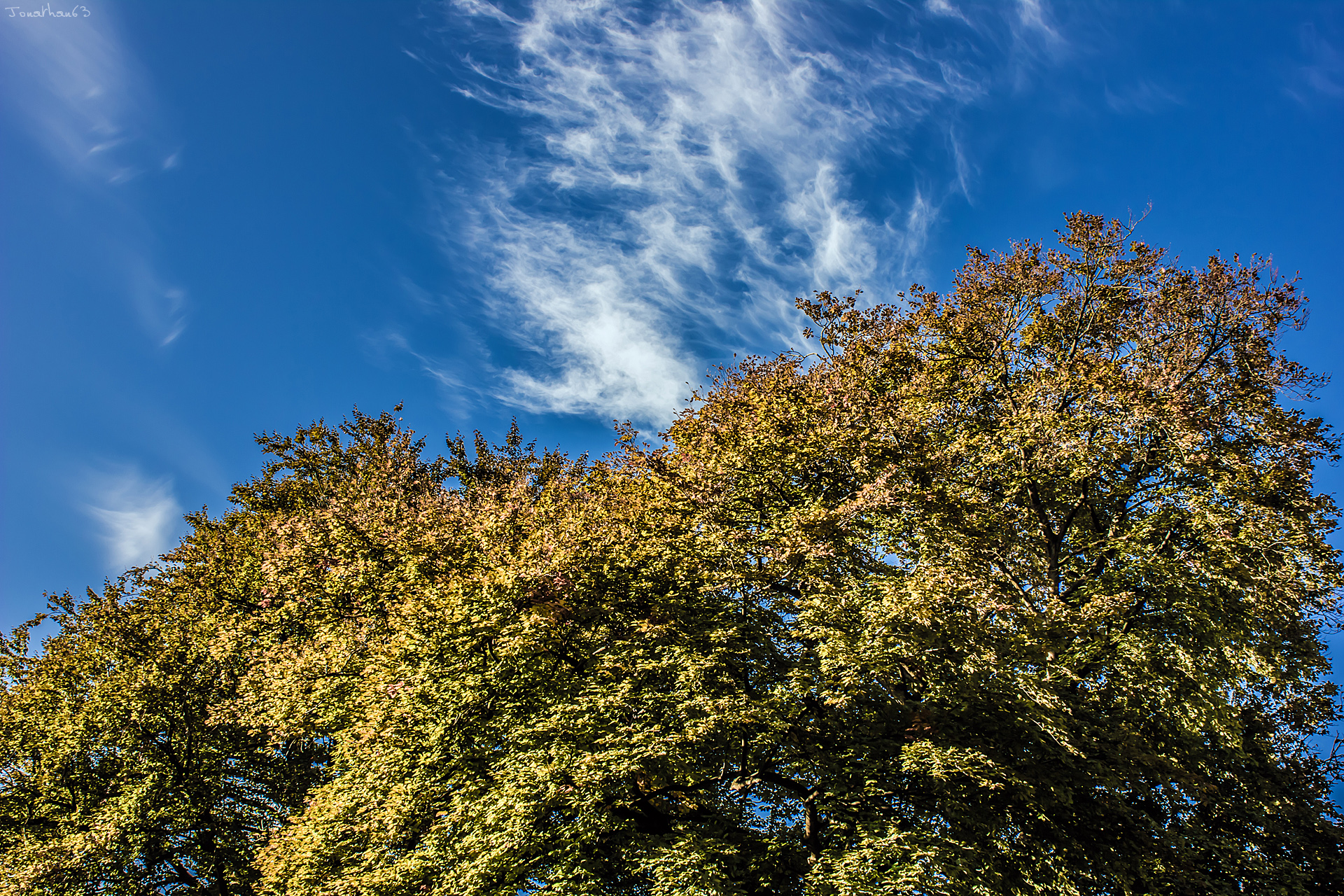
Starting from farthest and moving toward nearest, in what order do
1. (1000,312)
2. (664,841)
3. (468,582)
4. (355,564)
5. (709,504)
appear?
(1000,312) → (355,564) → (709,504) → (468,582) → (664,841)

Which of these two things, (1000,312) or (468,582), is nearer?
(468,582)

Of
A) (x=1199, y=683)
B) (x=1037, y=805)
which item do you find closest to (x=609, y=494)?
(x=1037, y=805)

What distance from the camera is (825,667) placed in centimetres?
1512

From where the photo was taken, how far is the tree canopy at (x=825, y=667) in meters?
14.9

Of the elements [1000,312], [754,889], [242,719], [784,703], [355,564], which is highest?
[1000,312]

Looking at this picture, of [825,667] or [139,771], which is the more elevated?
[139,771]

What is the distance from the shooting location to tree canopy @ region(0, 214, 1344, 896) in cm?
1485

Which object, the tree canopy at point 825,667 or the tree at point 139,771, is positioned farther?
the tree at point 139,771

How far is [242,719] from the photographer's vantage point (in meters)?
20.3

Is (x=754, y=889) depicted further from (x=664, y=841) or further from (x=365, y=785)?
(x=365, y=785)

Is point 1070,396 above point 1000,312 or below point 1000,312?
below

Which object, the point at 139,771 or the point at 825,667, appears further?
the point at 139,771

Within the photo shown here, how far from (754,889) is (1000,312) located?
19804mm

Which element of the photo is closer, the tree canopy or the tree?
the tree canopy
